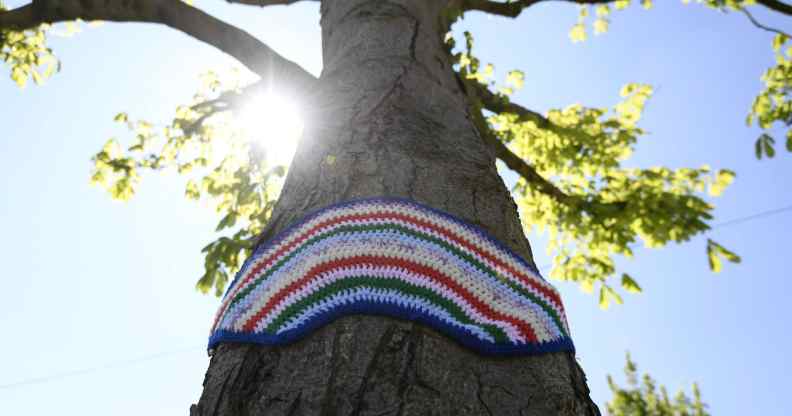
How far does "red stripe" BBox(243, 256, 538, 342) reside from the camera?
0.90 m

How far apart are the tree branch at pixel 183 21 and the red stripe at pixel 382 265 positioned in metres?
1.87

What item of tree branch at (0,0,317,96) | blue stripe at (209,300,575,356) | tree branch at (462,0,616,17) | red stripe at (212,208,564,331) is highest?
tree branch at (462,0,616,17)

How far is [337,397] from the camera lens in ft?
2.37

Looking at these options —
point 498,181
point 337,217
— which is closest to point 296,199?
point 337,217

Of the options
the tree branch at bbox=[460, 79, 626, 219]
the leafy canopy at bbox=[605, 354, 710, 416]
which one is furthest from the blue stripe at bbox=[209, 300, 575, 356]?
the leafy canopy at bbox=[605, 354, 710, 416]

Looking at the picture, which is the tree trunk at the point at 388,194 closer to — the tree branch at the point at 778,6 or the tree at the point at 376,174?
the tree at the point at 376,174

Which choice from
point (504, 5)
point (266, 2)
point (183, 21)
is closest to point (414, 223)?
point (183, 21)

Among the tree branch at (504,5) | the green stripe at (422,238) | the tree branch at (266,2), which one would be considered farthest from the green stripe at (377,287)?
the tree branch at (504,5)

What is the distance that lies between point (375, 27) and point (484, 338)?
1.71 m

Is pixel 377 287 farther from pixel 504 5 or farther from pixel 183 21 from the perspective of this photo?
pixel 504 5

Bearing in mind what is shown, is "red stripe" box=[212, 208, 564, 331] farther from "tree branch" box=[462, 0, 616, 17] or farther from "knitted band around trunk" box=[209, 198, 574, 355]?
"tree branch" box=[462, 0, 616, 17]

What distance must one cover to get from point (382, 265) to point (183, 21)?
2.67 meters

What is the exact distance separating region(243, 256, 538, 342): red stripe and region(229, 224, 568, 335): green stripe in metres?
0.08

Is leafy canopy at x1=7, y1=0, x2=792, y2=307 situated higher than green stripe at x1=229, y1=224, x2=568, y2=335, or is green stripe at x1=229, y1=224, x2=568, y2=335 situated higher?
leafy canopy at x1=7, y1=0, x2=792, y2=307
